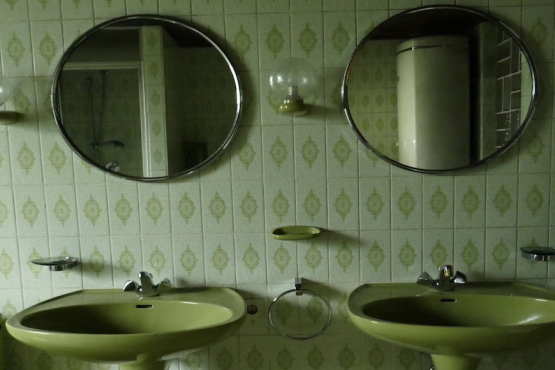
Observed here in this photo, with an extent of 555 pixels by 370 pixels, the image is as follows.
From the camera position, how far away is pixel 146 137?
1.54 meters

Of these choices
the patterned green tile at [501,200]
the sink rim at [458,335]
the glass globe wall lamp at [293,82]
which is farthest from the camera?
the patterned green tile at [501,200]

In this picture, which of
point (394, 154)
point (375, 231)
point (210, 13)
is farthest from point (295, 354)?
point (210, 13)

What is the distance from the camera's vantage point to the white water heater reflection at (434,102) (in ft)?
4.87

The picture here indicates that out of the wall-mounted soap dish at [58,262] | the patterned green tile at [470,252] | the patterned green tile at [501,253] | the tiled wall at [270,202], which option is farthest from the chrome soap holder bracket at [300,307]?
the wall-mounted soap dish at [58,262]

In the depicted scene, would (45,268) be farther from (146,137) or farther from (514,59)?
(514,59)

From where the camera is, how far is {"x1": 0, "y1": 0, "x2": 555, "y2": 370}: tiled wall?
4.92 feet

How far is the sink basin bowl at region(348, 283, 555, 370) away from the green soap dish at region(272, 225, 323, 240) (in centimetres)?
25

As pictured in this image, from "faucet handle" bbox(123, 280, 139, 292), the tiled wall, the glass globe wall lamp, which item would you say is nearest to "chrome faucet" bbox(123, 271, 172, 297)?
"faucet handle" bbox(123, 280, 139, 292)

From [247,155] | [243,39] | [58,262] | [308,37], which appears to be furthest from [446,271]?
[58,262]

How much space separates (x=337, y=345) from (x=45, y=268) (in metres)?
1.13

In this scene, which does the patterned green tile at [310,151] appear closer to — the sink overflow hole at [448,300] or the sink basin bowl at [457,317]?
the sink basin bowl at [457,317]

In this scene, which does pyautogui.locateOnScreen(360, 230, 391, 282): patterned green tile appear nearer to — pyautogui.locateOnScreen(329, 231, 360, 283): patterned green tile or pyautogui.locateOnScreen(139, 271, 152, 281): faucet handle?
pyautogui.locateOnScreen(329, 231, 360, 283): patterned green tile

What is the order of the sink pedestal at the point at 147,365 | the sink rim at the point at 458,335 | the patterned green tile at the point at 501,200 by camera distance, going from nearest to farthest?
1. the sink rim at the point at 458,335
2. the sink pedestal at the point at 147,365
3. the patterned green tile at the point at 501,200

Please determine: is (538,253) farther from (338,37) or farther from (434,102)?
(338,37)
